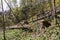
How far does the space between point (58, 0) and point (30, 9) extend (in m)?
3.03

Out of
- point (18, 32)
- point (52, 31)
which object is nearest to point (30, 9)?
point (18, 32)

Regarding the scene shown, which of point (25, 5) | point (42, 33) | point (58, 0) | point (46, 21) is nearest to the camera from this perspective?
point (42, 33)

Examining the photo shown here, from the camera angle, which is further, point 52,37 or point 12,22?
point 12,22

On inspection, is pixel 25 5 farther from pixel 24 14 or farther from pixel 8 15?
pixel 8 15

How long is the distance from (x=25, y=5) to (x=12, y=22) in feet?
10.1

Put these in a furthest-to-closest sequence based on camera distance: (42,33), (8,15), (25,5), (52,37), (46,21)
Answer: (25,5) < (8,15) < (46,21) < (42,33) < (52,37)

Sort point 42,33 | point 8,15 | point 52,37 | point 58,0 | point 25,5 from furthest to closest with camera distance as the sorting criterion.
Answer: point 25,5, point 58,0, point 8,15, point 42,33, point 52,37

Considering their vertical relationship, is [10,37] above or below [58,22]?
below

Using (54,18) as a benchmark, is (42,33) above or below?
below

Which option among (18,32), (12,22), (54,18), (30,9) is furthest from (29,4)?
(54,18)

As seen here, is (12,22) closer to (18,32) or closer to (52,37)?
(18,32)

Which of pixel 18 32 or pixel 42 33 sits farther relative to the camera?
pixel 18 32

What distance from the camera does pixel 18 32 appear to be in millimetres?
12750

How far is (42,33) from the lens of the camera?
10852mm
